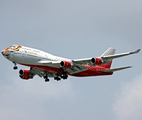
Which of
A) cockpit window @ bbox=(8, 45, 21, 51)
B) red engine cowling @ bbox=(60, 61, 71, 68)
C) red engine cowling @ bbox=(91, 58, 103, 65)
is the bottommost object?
red engine cowling @ bbox=(60, 61, 71, 68)

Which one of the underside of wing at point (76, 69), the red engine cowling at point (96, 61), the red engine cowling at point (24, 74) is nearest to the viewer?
the red engine cowling at point (96, 61)

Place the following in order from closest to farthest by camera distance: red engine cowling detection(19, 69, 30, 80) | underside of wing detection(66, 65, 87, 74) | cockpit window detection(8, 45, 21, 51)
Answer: cockpit window detection(8, 45, 21, 51) < underside of wing detection(66, 65, 87, 74) < red engine cowling detection(19, 69, 30, 80)

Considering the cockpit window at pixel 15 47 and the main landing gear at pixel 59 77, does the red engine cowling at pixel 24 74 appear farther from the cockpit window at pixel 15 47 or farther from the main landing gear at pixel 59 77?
the cockpit window at pixel 15 47

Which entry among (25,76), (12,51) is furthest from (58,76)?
(12,51)

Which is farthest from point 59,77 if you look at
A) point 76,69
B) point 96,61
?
point 96,61

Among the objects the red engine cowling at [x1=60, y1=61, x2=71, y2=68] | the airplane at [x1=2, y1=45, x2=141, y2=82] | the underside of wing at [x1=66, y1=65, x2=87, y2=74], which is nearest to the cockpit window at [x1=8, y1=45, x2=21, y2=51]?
the airplane at [x1=2, y1=45, x2=141, y2=82]

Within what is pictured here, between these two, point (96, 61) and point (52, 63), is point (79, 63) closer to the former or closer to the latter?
point (96, 61)

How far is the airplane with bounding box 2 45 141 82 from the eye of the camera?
6294cm

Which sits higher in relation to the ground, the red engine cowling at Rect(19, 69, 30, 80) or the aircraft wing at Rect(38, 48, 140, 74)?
the aircraft wing at Rect(38, 48, 140, 74)

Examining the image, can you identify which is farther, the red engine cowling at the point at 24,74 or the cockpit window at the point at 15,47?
the red engine cowling at the point at 24,74

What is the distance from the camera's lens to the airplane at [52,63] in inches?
2478

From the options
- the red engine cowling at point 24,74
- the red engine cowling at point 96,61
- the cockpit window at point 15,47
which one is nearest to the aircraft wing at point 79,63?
the red engine cowling at point 96,61

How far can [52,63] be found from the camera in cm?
6556

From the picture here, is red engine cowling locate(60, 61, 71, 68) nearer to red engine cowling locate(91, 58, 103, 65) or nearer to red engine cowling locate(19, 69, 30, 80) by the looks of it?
red engine cowling locate(91, 58, 103, 65)
